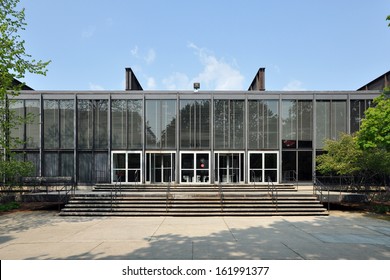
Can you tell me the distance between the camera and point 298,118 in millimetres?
21906

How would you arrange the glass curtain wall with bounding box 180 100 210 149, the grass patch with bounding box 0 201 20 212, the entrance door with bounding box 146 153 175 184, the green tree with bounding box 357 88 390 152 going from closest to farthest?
the green tree with bounding box 357 88 390 152 < the grass patch with bounding box 0 201 20 212 < the entrance door with bounding box 146 153 175 184 < the glass curtain wall with bounding box 180 100 210 149

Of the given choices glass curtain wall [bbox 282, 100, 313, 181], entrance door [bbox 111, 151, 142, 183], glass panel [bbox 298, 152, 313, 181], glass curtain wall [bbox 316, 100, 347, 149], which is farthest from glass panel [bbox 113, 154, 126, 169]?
glass curtain wall [bbox 316, 100, 347, 149]

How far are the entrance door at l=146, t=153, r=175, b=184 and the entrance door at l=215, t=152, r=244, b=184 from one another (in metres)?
3.86

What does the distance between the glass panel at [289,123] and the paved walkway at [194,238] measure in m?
9.50

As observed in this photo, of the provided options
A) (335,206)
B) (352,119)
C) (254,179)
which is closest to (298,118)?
(352,119)

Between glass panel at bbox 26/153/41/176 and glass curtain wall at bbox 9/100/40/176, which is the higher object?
glass curtain wall at bbox 9/100/40/176

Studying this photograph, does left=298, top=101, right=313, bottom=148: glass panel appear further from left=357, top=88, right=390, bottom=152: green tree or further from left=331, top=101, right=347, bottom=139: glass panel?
left=357, top=88, right=390, bottom=152: green tree

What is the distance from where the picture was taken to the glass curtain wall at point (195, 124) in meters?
21.7

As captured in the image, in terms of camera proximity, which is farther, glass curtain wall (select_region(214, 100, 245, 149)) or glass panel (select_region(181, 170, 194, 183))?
glass curtain wall (select_region(214, 100, 245, 149))

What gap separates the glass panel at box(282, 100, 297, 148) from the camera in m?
21.7

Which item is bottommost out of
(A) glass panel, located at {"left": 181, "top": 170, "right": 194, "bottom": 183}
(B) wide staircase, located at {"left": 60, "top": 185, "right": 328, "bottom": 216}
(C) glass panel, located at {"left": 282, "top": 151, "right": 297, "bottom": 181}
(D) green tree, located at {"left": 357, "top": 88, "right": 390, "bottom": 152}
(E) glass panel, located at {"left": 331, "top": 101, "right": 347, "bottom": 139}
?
(B) wide staircase, located at {"left": 60, "top": 185, "right": 328, "bottom": 216}

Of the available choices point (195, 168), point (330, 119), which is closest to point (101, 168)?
point (195, 168)

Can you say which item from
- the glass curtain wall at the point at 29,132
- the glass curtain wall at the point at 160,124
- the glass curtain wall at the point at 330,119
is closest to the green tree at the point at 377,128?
the glass curtain wall at the point at 330,119

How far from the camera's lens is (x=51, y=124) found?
71.0 ft
